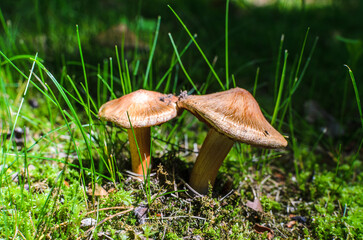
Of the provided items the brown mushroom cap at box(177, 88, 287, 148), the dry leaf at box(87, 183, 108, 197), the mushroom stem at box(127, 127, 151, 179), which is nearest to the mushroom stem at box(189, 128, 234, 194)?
the brown mushroom cap at box(177, 88, 287, 148)

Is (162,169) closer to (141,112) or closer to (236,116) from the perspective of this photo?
(141,112)

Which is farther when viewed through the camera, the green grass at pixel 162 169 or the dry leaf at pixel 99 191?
the dry leaf at pixel 99 191

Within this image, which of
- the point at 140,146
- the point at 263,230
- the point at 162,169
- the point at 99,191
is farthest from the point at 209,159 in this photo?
the point at 99,191

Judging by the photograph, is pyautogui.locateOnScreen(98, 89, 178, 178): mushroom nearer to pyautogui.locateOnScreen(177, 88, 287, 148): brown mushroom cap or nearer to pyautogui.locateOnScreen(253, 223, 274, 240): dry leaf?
pyautogui.locateOnScreen(177, 88, 287, 148): brown mushroom cap

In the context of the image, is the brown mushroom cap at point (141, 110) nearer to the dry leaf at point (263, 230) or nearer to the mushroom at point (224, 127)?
the mushroom at point (224, 127)

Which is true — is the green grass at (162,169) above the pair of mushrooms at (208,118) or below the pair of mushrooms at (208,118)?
below

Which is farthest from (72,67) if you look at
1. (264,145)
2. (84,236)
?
(264,145)

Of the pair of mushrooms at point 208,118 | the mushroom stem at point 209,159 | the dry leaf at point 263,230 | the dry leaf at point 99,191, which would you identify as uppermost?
the pair of mushrooms at point 208,118

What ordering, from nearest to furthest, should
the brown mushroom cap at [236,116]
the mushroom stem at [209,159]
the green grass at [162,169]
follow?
the brown mushroom cap at [236,116]
the green grass at [162,169]
the mushroom stem at [209,159]

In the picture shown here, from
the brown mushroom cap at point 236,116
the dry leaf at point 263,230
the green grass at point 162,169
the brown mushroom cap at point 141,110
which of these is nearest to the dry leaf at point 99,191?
the green grass at point 162,169
